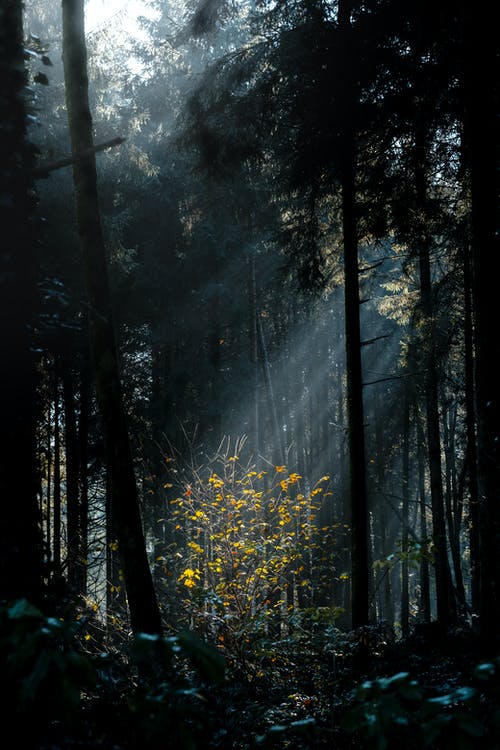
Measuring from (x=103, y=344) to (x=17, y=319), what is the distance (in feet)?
3.37

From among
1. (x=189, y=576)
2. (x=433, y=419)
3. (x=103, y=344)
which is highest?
(x=103, y=344)

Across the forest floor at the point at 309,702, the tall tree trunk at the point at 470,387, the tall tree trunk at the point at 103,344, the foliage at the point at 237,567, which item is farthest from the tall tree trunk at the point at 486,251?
the tall tree trunk at the point at 470,387

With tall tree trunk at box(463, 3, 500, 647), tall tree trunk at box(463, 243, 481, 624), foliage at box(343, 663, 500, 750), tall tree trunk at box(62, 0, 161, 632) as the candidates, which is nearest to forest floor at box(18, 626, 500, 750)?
foliage at box(343, 663, 500, 750)

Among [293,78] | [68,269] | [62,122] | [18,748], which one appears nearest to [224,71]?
[293,78]

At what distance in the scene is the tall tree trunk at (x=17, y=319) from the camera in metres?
4.62

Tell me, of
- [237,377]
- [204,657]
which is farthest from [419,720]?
[237,377]

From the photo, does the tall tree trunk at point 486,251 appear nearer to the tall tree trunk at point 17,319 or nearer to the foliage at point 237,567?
the foliage at point 237,567

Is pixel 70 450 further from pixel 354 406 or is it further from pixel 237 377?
pixel 354 406

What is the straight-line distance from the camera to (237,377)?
17328 mm

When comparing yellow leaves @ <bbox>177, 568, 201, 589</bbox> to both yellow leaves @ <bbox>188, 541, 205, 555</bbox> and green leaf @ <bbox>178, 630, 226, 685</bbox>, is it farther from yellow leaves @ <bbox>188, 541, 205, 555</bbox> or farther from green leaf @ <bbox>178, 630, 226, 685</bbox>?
green leaf @ <bbox>178, 630, 226, 685</bbox>

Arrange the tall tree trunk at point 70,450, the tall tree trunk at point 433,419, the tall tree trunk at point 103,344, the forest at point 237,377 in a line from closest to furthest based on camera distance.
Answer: the forest at point 237,377, the tall tree trunk at point 103,344, the tall tree trunk at point 433,419, the tall tree trunk at point 70,450

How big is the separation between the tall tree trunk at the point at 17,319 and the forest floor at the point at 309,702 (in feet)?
4.08

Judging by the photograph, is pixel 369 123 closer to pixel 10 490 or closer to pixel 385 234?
pixel 385 234

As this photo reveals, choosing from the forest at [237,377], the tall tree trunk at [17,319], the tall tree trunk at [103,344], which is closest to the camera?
the forest at [237,377]
